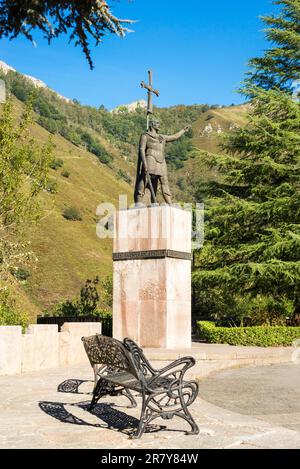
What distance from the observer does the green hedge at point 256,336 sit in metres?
16.4

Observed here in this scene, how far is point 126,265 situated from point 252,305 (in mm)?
7501

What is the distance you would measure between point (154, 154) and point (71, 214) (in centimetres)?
5809

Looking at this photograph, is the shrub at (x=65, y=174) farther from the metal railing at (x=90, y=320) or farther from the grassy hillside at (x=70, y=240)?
the metal railing at (x=90, y=320)

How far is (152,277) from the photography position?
13297 mm

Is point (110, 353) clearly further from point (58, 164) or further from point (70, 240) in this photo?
point (58, 164)

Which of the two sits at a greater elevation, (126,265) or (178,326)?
(126,265)

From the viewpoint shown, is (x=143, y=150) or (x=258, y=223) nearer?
(x=143, y=150)

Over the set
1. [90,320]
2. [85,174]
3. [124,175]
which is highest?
[124,175]

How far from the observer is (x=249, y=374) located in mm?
10609

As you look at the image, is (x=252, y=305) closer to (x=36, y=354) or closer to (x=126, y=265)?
(x=126, y=265)

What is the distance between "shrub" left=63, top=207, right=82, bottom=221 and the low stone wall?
198 feet

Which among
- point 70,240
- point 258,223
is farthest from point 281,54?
point 70,240

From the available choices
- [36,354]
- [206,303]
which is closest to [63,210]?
[206,303]

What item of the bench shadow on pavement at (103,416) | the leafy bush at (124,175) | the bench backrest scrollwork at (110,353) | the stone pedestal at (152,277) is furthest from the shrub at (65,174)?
the bench backrest scrollwork at (110,353)
